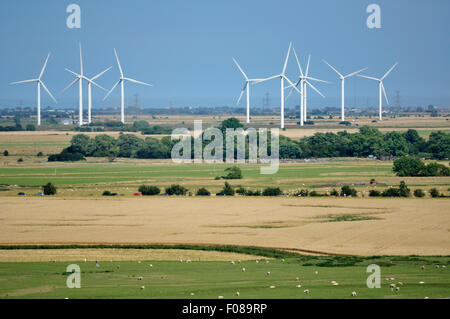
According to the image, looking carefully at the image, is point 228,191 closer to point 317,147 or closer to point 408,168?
point 408,168

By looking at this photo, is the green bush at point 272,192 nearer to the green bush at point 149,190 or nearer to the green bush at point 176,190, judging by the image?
the green bush at point 176,190

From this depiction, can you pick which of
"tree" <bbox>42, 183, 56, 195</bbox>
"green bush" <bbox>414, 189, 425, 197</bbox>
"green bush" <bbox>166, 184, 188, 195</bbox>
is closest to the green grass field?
"green bush" <bbox>414, 189, 425, 197</bbox>

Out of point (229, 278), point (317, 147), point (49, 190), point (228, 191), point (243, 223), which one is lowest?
point (243, 223)

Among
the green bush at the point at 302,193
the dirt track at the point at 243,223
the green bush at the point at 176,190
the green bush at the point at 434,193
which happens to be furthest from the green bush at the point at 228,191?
the green bush at the point at 434,193

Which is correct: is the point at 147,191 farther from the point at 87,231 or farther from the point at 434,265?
the point at 434,265

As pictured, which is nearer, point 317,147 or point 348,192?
point 348,192

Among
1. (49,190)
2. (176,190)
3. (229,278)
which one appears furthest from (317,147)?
(229,278)
